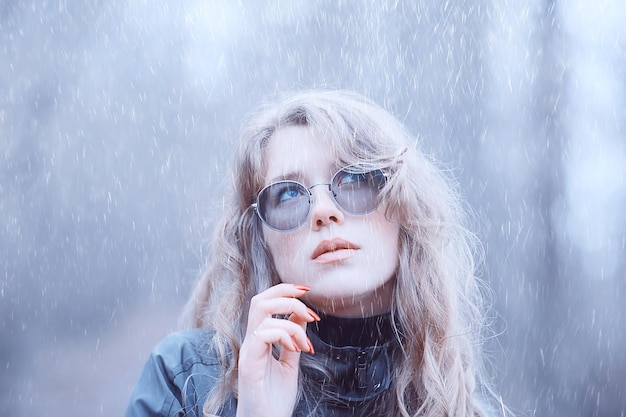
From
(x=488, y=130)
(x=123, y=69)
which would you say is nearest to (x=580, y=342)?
(x=488, y=130)

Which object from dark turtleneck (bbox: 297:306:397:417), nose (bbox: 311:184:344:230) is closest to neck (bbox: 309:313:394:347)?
dark turtleneck (bbox: 297:306:397:417)

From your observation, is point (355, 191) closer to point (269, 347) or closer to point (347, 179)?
point (347, 179)

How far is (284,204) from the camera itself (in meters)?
1.78

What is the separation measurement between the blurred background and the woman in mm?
2530

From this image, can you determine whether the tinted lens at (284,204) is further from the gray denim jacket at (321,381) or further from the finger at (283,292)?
the gray denim jacket at (321,381)

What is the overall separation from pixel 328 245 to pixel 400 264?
324 mm

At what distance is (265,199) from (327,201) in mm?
190

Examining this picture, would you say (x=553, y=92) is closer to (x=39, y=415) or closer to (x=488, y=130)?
(x=488, y=130)

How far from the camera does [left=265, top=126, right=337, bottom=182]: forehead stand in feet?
5.94

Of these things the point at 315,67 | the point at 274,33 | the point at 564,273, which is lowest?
the point at 564,273

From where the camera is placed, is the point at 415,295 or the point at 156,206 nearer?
the point at 415,295

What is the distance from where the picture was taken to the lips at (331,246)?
1.71m

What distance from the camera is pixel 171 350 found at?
1.87 m

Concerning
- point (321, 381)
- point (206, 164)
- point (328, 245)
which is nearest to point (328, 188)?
point (328, 245)
